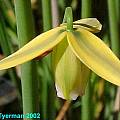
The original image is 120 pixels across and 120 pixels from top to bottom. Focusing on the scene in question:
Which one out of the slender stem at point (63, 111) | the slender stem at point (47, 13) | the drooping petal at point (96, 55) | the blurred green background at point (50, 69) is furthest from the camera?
the slender stem at point (63, 111)

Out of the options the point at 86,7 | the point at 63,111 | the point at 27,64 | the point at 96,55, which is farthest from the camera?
the point at 63,111

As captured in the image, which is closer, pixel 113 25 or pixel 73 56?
pixel 73 56

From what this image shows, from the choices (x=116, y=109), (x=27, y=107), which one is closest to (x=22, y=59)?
(x=27, y=107)

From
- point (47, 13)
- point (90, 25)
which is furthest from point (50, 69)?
point (90, 25)

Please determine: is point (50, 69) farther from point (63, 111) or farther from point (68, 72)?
point (68, 72)

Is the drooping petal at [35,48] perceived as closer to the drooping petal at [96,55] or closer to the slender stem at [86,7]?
the drooping petal at [96,55]

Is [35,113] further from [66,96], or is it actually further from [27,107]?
[66,96]

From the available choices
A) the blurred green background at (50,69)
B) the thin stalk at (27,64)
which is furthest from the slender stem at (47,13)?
the thin stalk at (27,64)
